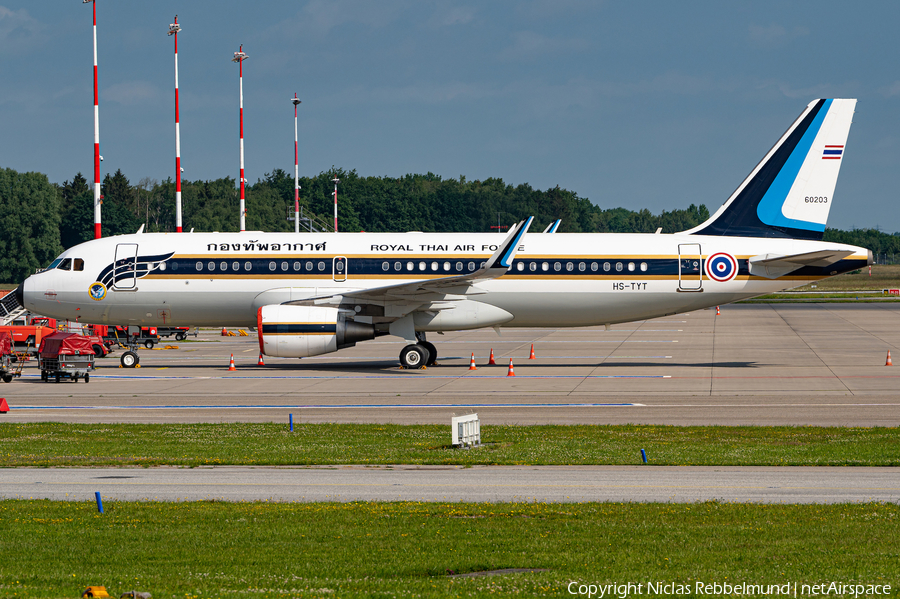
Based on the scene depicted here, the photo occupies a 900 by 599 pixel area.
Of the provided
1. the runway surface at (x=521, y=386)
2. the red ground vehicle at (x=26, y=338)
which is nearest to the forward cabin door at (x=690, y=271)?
the runway surface at (x=521, y=386)

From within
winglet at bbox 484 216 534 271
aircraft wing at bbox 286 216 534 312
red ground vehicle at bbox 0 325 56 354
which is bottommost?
red ground vehicle at bbox 0 325 56 354

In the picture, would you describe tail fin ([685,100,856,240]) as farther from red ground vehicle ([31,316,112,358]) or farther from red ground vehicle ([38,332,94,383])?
red ground vehicle ([31,316,112,358])

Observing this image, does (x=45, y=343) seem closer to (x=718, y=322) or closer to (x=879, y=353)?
(x=879, y=353)

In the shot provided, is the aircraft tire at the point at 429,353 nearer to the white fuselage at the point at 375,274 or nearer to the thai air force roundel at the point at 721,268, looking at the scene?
the white fuselage at the point at 375,274

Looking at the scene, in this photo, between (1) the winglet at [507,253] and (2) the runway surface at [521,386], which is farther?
(1) the winglet at [507,253]

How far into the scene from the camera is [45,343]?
3256cm

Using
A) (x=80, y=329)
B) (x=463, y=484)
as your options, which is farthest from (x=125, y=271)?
(x=463, y=484)

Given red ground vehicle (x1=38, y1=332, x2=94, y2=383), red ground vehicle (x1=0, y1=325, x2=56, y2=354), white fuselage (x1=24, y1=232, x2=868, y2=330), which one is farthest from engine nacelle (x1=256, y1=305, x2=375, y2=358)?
red ground vehicle (x1=0, y1=325, x2=56, y2=354)

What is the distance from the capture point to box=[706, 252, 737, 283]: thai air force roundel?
35.6m

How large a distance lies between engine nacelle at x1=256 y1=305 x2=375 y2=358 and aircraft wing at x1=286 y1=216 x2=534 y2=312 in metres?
1.07

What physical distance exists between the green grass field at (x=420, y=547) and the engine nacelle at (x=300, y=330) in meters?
18.8

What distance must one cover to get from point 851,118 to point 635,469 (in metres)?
24.5

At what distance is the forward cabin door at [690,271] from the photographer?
3566cm

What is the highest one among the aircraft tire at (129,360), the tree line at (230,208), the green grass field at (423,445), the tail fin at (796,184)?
the tree line at (230,208)
